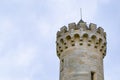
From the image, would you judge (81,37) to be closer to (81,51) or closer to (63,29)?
(81,51)

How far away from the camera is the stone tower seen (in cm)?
2811

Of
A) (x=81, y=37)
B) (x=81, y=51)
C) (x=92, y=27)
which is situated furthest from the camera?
(x=92, y=27)

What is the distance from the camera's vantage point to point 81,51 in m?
28.8

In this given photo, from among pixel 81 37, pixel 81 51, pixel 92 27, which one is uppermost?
pixel 92 27

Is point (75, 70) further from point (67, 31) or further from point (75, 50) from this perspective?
point (67, 31)

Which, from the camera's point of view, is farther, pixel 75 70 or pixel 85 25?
pixel 85 25

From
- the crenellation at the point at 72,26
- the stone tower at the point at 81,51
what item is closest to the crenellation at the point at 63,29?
the stone tower at the point at 81,51

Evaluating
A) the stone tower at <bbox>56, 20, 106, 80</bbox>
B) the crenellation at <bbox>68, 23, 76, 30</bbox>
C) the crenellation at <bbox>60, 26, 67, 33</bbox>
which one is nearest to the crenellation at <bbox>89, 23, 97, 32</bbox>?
the stone tower at <bbox>56, 20, 106, 80</bbox>

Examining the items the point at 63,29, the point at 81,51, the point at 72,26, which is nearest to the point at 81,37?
the point at 81,51

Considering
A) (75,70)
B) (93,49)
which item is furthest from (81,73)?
(93,49)

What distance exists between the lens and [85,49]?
94.9 feet

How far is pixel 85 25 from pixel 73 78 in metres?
4.59

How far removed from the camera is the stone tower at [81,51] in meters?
28.1

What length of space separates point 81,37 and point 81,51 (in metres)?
1.19
